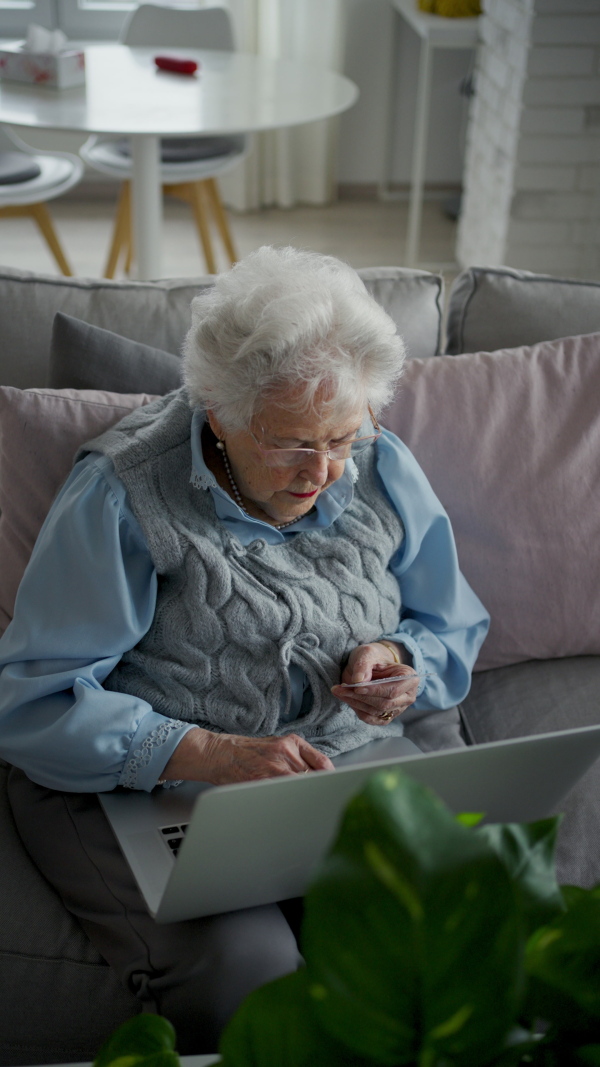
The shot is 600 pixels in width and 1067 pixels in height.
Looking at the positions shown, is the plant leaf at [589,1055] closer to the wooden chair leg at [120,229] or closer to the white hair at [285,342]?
the white hair at [285,342]

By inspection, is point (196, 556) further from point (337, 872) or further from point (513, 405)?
point (337, 872)

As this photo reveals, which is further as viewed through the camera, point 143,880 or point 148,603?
point 148,603

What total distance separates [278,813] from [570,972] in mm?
313

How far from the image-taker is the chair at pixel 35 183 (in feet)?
10.3

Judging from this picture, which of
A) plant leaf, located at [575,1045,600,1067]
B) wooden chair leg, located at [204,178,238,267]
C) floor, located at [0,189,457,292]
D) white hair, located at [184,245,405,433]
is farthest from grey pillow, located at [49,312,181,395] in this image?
floor, located at [0,189,457,292]

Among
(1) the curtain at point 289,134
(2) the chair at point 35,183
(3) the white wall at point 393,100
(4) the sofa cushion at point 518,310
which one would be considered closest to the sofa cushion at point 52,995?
(4) the sofa cushion at point 518,310

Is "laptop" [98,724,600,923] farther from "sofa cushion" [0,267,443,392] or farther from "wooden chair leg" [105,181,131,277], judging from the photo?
"wooden chair leg" [105,181,131,277]

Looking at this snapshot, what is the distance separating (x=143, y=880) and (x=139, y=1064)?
506 millimetres

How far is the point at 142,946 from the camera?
1.07 m

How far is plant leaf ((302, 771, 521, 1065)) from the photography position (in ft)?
1.44

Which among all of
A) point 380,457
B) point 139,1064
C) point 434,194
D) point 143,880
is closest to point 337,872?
point 139,1064

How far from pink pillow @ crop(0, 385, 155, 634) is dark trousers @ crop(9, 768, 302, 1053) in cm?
32

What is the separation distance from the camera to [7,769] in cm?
134

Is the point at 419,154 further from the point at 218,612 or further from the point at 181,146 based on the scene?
Result: the point at 218,612
